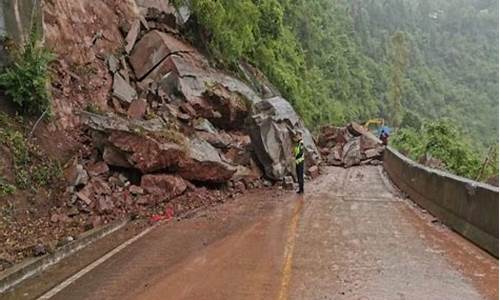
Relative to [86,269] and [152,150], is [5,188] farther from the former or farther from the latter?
[152,150]

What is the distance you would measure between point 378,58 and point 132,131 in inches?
3567

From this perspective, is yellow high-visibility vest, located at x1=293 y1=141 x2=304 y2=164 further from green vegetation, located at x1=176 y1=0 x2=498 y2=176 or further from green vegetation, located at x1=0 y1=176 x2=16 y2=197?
green vegetation, located at x1=0 y1=176 x2=16 y2=197

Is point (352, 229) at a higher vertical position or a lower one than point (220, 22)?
lower

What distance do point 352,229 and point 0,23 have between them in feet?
28.5

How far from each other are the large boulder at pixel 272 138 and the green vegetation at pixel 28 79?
26.2 feet

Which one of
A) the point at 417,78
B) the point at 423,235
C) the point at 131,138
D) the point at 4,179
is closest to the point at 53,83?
the point at 131,138

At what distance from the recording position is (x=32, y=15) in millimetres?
13312

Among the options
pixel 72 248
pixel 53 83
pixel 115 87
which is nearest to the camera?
pixel 72 248

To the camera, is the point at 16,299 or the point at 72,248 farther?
the point at 72,248

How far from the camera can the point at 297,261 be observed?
8.59 meters

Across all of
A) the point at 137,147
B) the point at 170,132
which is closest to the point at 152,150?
the point at 137,147

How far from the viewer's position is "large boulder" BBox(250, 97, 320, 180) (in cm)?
1898

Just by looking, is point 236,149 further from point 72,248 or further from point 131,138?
point 72,248

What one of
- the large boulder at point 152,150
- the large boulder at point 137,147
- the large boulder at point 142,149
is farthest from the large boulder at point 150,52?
the large boulder at point 142,149
